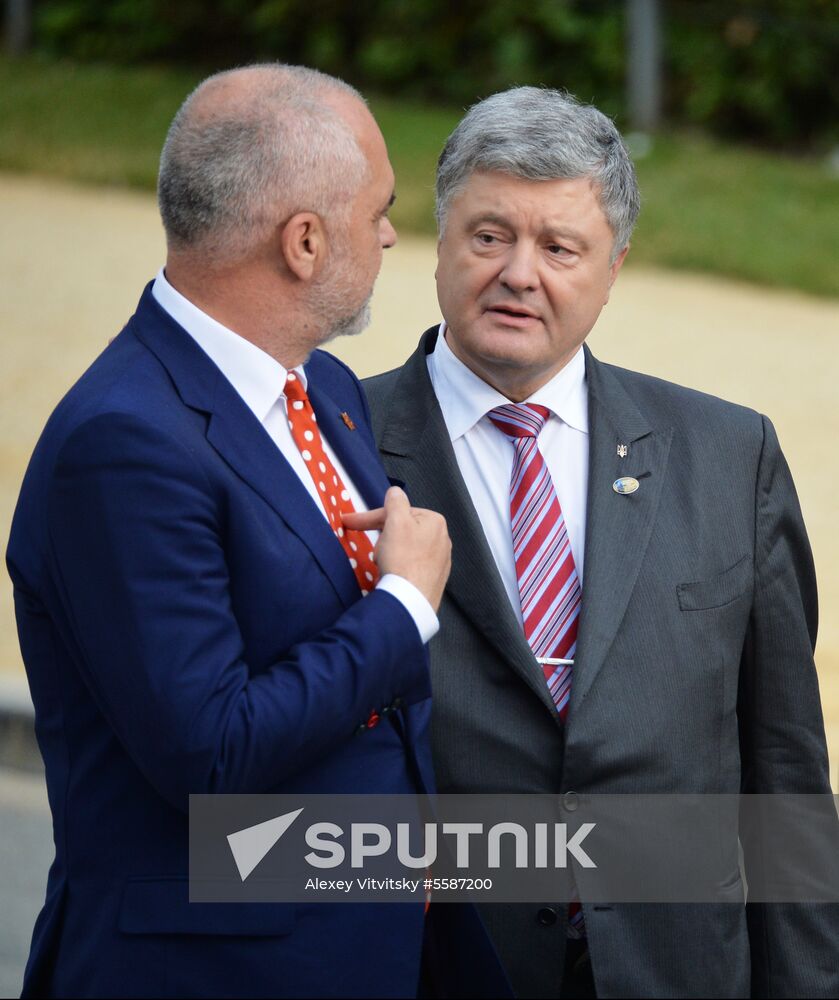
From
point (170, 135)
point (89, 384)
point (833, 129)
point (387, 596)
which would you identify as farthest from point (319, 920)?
point (833, 129)

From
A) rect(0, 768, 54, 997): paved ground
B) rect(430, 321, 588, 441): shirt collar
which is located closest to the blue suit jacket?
rect(430, 321, 588, 441): shirt collar

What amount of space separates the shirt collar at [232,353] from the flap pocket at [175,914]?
Result: 59cm

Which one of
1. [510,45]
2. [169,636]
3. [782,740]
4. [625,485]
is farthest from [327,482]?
[510,45]

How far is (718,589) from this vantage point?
2.52m

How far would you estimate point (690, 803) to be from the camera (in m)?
2.48

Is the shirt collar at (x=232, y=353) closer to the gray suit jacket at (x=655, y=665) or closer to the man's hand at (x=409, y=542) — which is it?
the man's hand at (x=409, y=542)

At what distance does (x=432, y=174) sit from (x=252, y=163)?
865cm

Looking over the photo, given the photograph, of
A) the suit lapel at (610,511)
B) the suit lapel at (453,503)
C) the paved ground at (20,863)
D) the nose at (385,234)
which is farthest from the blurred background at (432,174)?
the nose at (385,234)

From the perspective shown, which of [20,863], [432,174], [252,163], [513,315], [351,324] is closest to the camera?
[252,163]

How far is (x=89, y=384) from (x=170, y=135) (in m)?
0.33

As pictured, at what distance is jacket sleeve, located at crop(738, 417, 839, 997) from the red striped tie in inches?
12.3

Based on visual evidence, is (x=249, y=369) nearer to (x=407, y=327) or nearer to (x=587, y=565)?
(x=587, y=565)

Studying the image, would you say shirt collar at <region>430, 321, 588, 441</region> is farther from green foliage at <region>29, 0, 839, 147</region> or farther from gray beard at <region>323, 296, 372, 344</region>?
green foliage at <region>29, 0, 839, 147</region>

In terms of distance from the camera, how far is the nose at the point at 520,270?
8.29 ft
